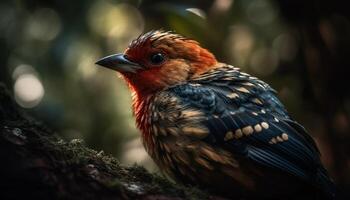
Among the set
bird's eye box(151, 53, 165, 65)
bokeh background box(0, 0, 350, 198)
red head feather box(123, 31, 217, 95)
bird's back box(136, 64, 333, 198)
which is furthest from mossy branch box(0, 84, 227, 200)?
bokeh background box(0, 0, 350, 198)

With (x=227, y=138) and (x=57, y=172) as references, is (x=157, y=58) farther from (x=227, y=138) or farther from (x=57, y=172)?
(x=57, y=172)

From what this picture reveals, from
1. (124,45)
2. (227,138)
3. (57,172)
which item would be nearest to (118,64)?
(227,138)

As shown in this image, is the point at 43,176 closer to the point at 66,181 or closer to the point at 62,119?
the point at 66,181

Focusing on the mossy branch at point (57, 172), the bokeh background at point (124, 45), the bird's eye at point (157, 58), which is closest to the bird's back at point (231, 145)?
the mossy branch at point (57, 172)

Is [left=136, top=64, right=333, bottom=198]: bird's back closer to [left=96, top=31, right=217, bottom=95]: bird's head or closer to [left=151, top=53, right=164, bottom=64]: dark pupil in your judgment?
[left=96, top=31, right=217, bottom=95]: bird's head

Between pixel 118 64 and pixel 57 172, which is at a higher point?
pixel 118 64

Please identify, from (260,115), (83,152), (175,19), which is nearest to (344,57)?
(175,19)
